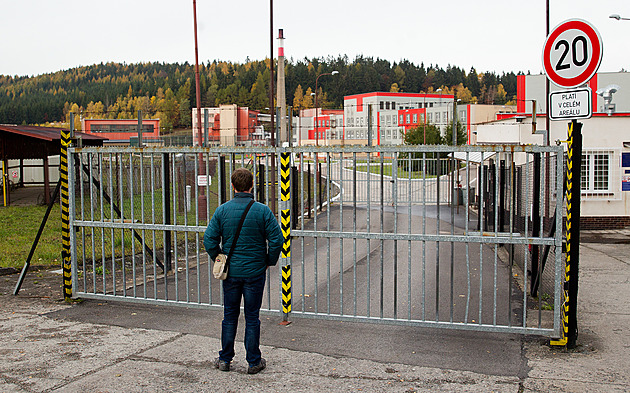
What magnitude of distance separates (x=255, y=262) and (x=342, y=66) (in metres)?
140

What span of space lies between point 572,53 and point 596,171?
47.3 ft

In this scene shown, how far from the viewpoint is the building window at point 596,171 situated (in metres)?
19.4

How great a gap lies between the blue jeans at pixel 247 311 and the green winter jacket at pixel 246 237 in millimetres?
86

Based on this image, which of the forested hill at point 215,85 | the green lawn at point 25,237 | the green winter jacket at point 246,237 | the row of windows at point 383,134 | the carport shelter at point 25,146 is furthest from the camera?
the forested hill at point 215,85

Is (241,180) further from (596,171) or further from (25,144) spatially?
(25,144)

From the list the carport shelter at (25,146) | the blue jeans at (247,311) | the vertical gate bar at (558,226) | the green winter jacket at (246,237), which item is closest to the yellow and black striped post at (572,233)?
the vertical gate bar at (558,226)

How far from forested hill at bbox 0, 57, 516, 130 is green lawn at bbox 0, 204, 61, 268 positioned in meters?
72.2

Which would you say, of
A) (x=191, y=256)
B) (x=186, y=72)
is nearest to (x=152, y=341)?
(x=191, y=256)

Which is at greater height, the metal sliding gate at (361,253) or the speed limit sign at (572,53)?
the speed limit sign at (572,53)

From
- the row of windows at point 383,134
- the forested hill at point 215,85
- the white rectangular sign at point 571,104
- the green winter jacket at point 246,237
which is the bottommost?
the green winter jacket at point 246,237

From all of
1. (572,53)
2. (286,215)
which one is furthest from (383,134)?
(572,53)

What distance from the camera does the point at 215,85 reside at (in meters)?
113

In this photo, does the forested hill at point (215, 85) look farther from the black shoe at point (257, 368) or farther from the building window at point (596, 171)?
the black shoe at point (257, 368)

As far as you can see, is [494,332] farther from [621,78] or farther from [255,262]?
[621,78]
